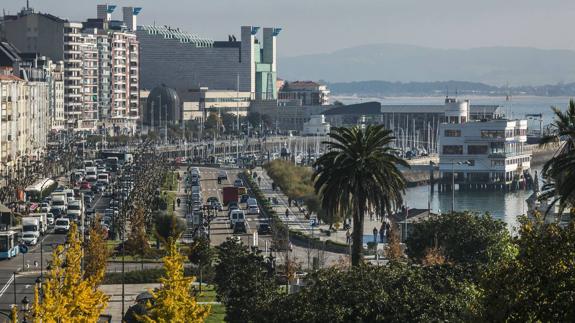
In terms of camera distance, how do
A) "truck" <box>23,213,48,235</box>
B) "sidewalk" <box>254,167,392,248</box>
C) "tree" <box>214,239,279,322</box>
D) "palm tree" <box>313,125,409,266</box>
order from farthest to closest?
"sidewalk" <box>254,167,392,248</box>, "truck" <box>23,213,48,235</box>, "palm tree" <box>313,125,409,266</box>, "tree" <box>214,239,279,322</box>

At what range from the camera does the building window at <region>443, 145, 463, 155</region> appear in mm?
140500

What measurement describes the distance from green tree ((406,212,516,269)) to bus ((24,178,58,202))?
3624cm

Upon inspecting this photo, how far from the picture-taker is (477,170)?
140875 millimetres

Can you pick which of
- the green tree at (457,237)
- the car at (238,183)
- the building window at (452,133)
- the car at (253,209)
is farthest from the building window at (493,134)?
the green tree at (457,237)

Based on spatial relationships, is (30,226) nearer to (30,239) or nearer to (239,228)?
(30,239)

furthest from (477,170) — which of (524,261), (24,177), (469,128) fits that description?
(524,261)

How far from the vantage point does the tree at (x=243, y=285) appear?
40.1 m

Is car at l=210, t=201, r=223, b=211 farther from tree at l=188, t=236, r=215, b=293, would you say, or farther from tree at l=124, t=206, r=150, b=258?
tree at l=188, t=236, r=215, b=293

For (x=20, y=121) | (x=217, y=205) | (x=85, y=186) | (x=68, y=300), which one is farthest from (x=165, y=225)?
(x=20, y=121)

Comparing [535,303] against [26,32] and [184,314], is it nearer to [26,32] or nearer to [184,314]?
[184,314]

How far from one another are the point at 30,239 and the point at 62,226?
4.46 m

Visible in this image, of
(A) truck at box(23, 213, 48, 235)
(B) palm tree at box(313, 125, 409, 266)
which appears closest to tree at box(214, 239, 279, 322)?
(B) palm tree at box(313, 125, 409, 266)

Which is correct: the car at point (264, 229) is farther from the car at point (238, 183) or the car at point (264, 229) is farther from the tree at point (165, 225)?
the car at point (238, 183)

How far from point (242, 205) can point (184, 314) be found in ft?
204
